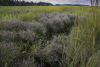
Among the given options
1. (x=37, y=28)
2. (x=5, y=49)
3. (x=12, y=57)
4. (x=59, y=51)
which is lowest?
(x=59, y=51)

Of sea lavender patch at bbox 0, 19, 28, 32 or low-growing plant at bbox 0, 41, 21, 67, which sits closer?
low-growing plant at bbox 0, 41, 21, 67

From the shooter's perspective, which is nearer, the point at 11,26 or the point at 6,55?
the point at 6,55

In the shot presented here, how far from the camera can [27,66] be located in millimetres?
1103

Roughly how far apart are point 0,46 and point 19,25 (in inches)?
53.6

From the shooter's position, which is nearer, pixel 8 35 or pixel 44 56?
pixel 44 56

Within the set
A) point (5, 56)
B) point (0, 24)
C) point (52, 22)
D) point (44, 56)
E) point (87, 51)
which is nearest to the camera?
point (5, 56)

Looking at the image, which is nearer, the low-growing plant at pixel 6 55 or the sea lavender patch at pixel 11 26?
the low-growing plant at pixel 6 55

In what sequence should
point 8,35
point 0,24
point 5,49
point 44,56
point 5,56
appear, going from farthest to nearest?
point 0,24 < point 8,35 < point 44,56 < point 5,49 < point 5,56

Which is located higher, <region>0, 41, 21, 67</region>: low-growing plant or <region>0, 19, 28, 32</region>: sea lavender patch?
<region>0, 19, 28, 32</region>: sea lavender patch

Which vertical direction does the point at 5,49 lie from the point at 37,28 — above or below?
below

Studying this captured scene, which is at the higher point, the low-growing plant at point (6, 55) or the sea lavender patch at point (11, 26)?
the sea lavender patch at point (11, 26)

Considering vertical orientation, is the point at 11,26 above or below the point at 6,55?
above

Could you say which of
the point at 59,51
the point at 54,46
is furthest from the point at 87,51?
the point at 54,46

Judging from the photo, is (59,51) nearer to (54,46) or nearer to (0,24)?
(54,46)
